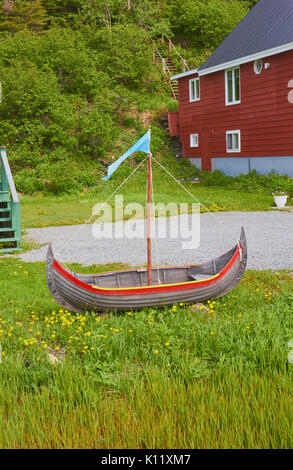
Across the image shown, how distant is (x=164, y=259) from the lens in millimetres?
9945

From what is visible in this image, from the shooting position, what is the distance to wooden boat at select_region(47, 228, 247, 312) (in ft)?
20.1

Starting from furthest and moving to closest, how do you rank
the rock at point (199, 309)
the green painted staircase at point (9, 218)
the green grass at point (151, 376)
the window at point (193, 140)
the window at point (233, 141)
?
1. the window at point (193, 140)
2. the window at point (233, 141)
3. the green painted staircase at point (9, 218)
4. the rock at point (199, 309)
5. the green grass at point (151, 376)

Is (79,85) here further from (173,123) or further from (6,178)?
(6,178)

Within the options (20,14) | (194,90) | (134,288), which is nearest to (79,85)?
(194,90)

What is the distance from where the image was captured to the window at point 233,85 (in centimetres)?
2331

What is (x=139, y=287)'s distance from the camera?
6293mm

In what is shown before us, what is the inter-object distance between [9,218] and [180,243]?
13.9ft

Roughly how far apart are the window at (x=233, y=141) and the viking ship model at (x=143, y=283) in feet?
55.8

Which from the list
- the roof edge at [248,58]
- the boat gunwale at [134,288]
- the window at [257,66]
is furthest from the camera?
the window at [257,66]

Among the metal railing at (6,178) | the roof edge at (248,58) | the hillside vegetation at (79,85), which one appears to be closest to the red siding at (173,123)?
the hillside vegetation at (79,85)

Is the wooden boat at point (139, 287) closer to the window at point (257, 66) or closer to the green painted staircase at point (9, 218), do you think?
the green painted staircase at point (9, 218)

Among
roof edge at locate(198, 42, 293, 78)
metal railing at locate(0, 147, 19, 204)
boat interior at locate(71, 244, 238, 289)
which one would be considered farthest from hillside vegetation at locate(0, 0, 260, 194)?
boat interior at locate(71, 244, 238, 289)

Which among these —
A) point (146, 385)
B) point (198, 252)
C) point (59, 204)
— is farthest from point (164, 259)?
point (59, 204)
